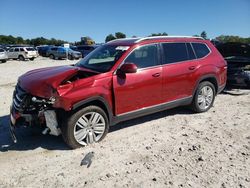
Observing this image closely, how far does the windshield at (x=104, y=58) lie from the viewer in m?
4.82

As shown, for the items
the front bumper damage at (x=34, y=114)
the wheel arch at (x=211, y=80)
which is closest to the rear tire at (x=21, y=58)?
the wheel arch at (x=211, y=80)

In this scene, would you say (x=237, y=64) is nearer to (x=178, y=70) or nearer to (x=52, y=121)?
(x=178, y=70)

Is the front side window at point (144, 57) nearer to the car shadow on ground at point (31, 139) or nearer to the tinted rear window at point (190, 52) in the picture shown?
the tinted rear window at point (190, 52)

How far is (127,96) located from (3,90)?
6.26 m

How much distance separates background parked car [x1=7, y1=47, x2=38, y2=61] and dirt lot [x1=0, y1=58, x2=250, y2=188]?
2522 centimetres

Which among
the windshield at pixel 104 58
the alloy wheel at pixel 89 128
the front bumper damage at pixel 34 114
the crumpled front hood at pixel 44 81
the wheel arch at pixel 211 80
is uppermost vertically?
the windshield at pixel 104 58

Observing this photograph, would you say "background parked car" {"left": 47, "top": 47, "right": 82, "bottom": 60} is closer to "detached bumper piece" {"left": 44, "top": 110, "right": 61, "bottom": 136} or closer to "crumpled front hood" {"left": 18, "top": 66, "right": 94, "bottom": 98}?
"crumpled front hood" {"left": 18, "top": 66, "right": 94, "bottom": 98}

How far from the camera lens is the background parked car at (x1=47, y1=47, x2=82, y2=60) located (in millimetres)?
30203

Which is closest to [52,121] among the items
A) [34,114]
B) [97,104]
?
[34,114]

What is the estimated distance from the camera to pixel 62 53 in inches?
1228

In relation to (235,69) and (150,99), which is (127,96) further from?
(235,69)

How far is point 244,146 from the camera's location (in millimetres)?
4375

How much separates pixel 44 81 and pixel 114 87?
117 cm

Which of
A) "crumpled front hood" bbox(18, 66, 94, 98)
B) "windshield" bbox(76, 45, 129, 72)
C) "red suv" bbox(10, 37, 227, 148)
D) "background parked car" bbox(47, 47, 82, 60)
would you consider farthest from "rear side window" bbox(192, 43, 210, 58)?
"background parked car" bbox(47, 47, 82, 60)
